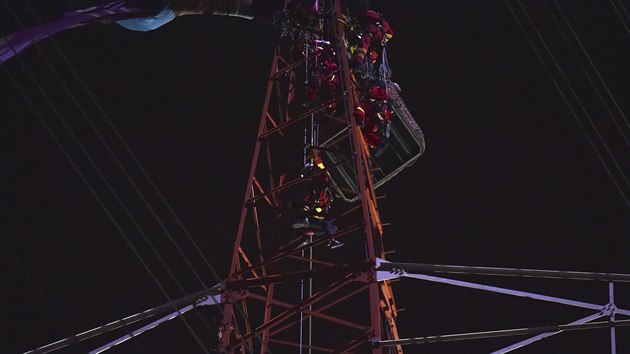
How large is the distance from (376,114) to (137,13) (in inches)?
162

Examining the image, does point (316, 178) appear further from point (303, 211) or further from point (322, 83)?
point (322, 83)

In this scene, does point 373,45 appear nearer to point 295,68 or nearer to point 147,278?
point 295,68

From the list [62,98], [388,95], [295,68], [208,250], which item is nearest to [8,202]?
[62,98]

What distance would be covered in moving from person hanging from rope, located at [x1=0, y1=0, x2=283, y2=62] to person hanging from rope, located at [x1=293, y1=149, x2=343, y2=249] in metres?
3.22

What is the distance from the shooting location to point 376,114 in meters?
15.8

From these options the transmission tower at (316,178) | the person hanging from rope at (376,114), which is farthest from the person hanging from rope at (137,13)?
the person hanging from rope at (376,114)

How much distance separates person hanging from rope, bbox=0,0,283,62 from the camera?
12805mm

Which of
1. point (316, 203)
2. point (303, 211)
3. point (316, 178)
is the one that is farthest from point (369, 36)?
point (303, 211)

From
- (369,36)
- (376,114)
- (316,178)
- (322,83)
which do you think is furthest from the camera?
(369,36)

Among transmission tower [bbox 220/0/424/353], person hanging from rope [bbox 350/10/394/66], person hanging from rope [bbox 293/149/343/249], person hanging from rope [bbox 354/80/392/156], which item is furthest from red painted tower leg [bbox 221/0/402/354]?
person hanging from rope [bbox 350/10/394/66]

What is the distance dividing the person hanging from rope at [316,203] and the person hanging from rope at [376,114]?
3.47 ft

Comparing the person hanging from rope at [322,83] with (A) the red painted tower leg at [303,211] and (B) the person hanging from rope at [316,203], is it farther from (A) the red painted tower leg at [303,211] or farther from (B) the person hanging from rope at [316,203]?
(B) the person hanging from rope at [316,203]

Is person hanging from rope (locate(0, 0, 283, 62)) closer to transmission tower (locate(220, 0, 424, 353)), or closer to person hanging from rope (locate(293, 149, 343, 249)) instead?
transmission tower (locate(220, 0, 424, 353))

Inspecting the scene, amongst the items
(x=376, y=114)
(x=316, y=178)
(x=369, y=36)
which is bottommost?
(x=316, y=178)
